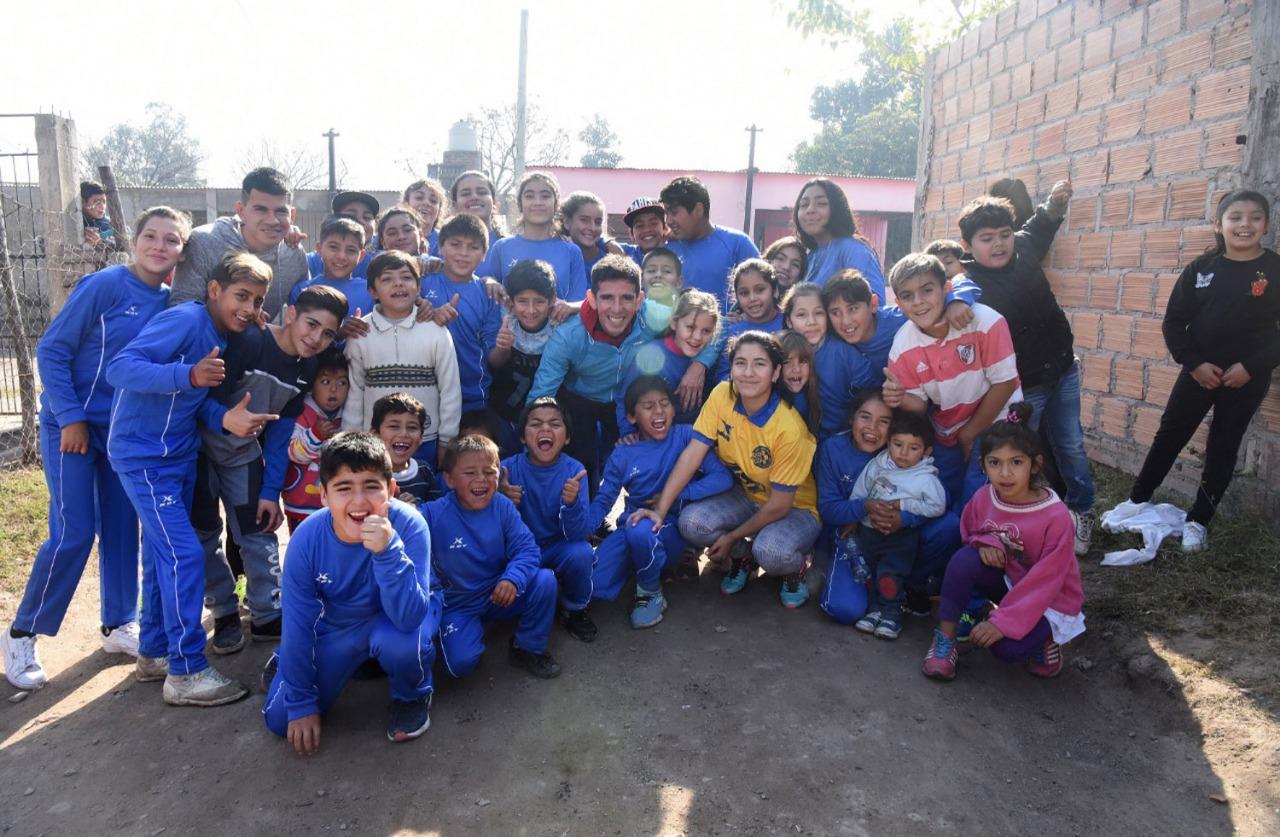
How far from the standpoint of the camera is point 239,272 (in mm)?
3234

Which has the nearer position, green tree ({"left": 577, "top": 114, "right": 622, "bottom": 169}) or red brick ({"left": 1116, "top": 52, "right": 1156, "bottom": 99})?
red brick ({"left": 1116, "top": 52, "right": 1156, "bottom": 99})

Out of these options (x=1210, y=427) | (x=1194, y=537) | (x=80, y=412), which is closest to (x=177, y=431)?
(x=80, y=412)

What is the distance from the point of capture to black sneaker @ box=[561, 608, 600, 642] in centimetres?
375

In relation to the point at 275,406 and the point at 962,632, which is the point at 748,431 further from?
the point at 275,406

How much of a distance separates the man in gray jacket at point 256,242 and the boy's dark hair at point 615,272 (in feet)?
4.75

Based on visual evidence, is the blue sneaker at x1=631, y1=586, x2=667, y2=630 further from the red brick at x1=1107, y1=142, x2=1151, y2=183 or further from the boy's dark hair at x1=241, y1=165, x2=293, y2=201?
the red brick at x1=1107, y1=142, x2=1151, y2=183

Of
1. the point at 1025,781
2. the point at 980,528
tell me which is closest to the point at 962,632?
the point at 980,528

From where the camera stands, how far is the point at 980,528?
137 inches

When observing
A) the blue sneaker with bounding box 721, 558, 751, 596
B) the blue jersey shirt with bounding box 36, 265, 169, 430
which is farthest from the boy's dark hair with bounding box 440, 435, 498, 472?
the blue sneaker with bounding box 721, 558, 751, 596

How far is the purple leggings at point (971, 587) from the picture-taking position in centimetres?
335

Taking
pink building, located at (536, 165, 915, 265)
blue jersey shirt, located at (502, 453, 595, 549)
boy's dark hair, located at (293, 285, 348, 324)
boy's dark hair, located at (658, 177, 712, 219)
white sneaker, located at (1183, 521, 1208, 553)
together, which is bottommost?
white sneaker, located at (1183, 521, 1208, 553)

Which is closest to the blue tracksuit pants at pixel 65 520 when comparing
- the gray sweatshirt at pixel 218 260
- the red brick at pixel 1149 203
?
the gray sweatshirt at pixel 218 260

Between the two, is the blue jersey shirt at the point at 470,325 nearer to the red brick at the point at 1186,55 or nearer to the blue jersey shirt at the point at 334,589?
the blue jersey shirt at the point at 334,589

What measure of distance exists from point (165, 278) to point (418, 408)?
118 cm
